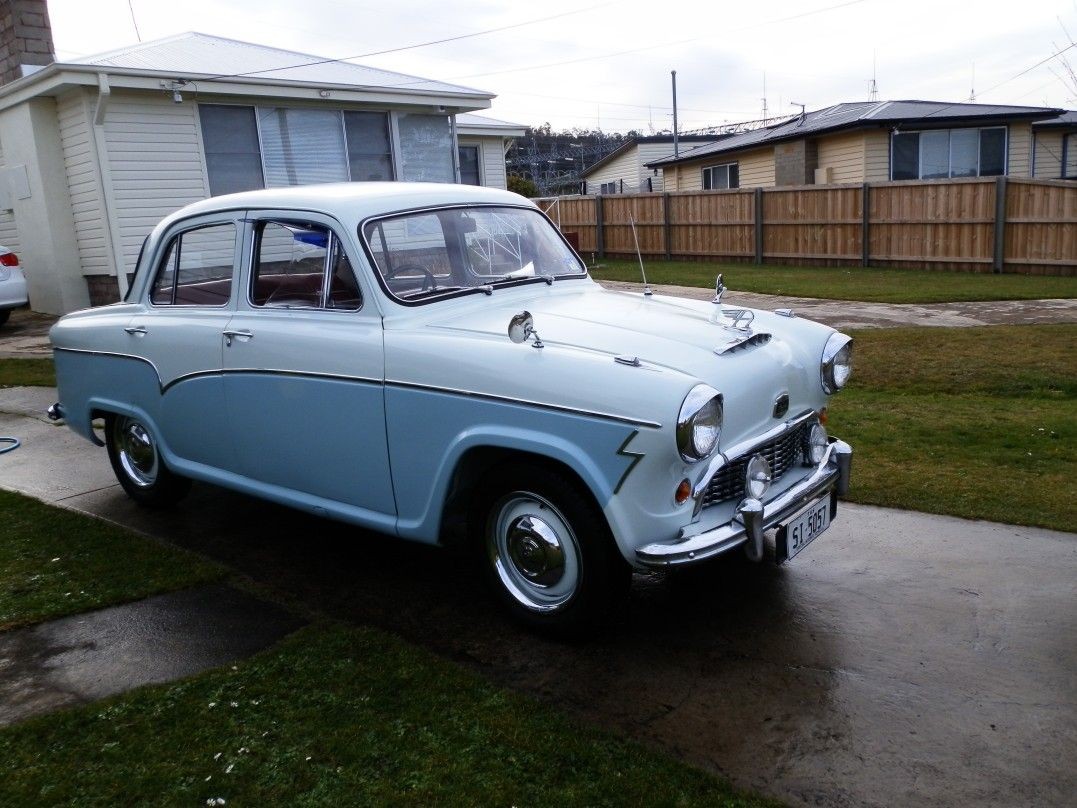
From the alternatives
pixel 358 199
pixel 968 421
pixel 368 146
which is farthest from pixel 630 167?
pixel 358 199

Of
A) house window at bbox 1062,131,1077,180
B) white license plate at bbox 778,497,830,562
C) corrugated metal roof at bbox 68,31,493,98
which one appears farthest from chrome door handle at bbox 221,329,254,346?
house window at bbox 1062,131,1077,180

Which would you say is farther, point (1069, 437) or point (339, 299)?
point (1069, 437)

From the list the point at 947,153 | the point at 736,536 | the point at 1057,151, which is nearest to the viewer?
the point at 736,536

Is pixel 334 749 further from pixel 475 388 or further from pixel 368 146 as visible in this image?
pixel 368 146

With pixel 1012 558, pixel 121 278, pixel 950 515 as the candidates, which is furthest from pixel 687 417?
pixel 121 278

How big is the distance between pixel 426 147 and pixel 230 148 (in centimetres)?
369

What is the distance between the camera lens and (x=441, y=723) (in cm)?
319

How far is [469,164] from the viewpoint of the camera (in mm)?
20953

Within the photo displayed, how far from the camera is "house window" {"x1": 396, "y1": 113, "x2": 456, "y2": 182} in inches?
654

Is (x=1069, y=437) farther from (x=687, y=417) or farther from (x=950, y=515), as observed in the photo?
(x=687, y=417)

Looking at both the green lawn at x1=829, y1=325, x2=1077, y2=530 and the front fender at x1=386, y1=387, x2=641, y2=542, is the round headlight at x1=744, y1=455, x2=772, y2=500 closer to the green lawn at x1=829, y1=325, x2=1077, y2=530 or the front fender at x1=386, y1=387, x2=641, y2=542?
the front fender at x1=386, y1=387, x2=641, y2=542

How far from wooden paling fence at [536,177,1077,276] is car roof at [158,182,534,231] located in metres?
13.6

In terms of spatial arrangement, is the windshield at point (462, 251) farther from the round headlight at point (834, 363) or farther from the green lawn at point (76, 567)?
the green lawn at point (76, 567)

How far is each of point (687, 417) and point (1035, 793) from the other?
1512 millimetres
